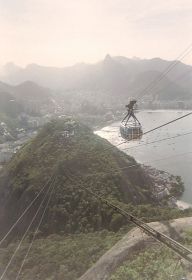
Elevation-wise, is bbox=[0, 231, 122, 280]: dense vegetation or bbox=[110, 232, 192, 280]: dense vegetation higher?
bbox=[110, 232, 192, 280]: dense vegetation

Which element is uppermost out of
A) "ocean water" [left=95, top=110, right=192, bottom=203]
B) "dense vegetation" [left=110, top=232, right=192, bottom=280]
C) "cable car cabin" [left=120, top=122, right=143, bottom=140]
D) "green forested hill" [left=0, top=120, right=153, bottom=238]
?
"cable car cabin" [left=120, top=122, right=143, bottom=140]

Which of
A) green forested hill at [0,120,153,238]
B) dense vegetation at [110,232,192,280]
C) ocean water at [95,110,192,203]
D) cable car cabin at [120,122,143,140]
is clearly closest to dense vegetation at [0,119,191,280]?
green forested hill at [0,120,153,238]

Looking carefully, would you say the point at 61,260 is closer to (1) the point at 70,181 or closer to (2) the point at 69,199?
(2) the point at 69,199

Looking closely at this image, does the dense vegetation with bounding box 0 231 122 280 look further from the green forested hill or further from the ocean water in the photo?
the ocean water

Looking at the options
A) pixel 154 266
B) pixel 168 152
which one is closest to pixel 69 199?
pixel 154 266

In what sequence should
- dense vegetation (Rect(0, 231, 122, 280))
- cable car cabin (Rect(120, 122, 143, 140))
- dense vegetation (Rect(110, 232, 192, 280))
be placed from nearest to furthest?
1. dense vegetation (Rect(110, 232, 192, 280))
2. dense vegetation (Rect(0, 231, 122, 280))
3. cable car cabin (Rect(120, 122, 143, 140))

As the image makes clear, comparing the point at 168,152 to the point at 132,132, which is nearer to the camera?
the point at 132,132

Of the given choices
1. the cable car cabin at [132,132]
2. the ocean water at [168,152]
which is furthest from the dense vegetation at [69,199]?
the ocean water at [168,152]

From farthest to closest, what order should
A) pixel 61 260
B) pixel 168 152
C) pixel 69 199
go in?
pixel 168 152
pixel 69 199
pixel 61 260

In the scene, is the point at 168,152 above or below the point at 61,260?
below

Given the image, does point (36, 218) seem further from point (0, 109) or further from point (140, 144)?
point (0, 109)

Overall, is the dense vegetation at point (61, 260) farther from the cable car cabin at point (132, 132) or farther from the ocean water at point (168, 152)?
the ocean water at point (168, 152)
